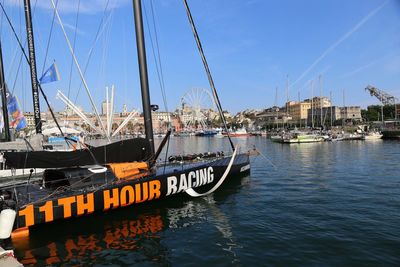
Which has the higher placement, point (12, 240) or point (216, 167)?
point (216, 167)

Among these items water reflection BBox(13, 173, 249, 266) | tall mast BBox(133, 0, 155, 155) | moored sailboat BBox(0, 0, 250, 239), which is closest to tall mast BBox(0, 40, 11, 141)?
moored sailboat BBox(0, 0, 250, 239)

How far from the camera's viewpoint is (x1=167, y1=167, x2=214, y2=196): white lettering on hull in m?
14.5

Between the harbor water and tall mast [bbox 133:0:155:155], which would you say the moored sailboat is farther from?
the harbor water

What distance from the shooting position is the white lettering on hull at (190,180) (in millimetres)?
14539

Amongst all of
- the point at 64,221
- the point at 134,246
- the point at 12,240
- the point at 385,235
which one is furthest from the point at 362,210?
the point at 12,240

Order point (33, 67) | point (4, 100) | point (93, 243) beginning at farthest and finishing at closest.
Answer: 1. point (4, 100)
2. point (33, 67)
3. point (93, 243)

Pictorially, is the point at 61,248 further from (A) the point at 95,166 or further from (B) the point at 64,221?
(A) the point at 95,166

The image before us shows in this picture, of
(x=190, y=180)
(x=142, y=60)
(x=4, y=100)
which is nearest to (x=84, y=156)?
(x=190, y=180)

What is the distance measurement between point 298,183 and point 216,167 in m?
6.33

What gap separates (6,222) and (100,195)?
3141mm

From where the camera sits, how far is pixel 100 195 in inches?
480

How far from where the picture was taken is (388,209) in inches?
536

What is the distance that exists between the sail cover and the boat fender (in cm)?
249

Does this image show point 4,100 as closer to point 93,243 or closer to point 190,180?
point 190,180
